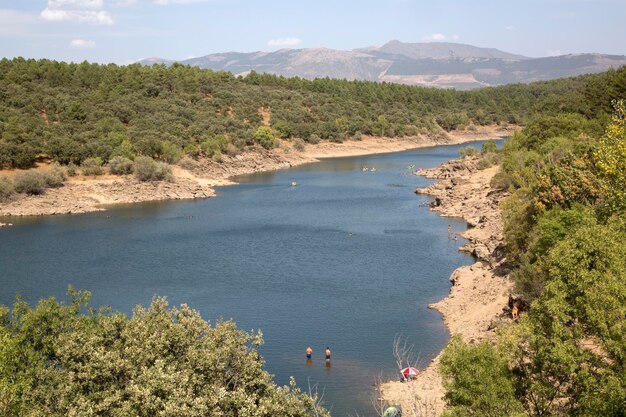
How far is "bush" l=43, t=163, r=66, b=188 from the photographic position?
3391 inches

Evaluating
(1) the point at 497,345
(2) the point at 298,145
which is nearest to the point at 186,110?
(2) the point at 298,145

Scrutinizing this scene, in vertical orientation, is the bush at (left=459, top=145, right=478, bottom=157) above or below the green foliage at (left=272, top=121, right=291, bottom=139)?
below

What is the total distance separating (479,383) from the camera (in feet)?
65.5

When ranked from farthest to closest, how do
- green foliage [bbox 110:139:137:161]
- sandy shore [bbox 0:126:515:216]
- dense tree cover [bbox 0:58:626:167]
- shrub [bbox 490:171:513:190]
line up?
green foliage [bbox 110:139:137:161] → dense tree cover [bbox 0:58:626:167] → sandy shore [bbox 0:126:515:216] → shrub [bbox 490:171:513:190]

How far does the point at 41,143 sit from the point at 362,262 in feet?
193

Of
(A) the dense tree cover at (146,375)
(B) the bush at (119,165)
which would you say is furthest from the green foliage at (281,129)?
(A) the dense tree cover at (146,375)

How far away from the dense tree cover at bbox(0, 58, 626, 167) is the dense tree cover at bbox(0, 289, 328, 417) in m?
74.4

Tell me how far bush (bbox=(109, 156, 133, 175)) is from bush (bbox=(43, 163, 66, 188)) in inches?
294

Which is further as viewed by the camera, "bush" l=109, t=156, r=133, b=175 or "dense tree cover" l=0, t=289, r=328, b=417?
"bush" l=109, t=156, r=133, b=175

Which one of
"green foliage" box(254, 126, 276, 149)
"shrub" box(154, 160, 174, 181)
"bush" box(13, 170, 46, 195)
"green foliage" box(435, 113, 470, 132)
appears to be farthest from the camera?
"green foliage" box(435, 113, 470, 132)

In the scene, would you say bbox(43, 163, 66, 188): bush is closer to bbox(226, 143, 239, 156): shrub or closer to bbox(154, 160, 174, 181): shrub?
bbox(154, 160, 174, 181): shrub

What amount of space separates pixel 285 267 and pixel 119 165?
47.2m

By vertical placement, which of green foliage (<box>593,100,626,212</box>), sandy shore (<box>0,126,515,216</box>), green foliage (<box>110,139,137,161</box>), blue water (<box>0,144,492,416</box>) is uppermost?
green foliage (<box>593,100,626,212</box>)

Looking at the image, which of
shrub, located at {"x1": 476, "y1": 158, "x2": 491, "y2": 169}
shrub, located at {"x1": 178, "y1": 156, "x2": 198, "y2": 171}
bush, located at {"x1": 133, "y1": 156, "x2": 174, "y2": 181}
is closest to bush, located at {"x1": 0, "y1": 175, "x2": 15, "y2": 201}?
bush, located at {"x1": 133, "y1": 156, "x2": 174, "y2": 181}
